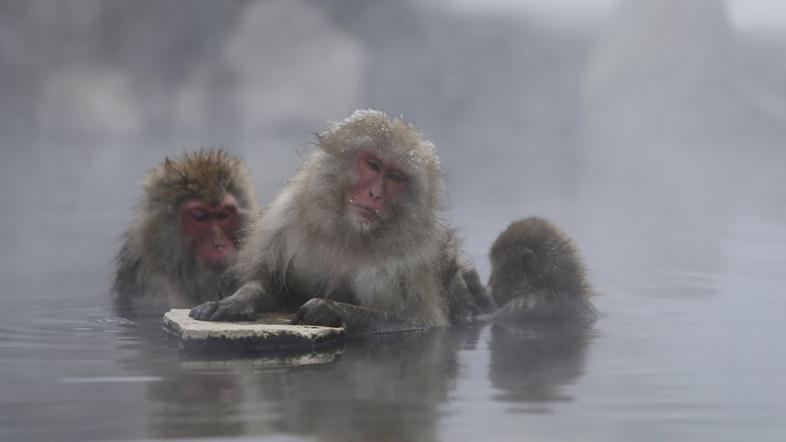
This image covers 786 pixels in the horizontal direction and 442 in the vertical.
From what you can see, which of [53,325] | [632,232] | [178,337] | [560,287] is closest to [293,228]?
[178,337]

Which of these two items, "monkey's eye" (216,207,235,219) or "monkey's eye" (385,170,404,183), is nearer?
"monkey's eye" (385,170,404,183)

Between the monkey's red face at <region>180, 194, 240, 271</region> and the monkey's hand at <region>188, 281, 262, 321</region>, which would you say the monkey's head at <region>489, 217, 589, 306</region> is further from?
the monkey's hand at <region>188, 281, 262, 321</region>

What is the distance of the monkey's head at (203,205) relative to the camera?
4.88 m

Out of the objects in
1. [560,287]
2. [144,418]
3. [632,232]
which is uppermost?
[632,232]

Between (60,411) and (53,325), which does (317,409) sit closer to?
(60,411)

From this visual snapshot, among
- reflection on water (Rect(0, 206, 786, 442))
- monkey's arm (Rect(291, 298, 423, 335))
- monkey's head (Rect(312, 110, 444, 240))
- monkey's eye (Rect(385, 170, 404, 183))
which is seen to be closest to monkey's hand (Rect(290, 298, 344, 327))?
monkey's arm (Rect(291, 298, 423, 335))

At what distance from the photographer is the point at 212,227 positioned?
4.90m

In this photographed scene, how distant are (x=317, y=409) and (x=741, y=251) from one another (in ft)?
14.2

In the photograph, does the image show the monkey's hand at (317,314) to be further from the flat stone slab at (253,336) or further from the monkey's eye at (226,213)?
the monkey's eye at (226,213)

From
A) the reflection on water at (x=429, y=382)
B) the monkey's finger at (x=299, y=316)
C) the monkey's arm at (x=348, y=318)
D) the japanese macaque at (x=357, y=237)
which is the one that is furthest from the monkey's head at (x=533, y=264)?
the monkey's finger at (x=299, y=316)

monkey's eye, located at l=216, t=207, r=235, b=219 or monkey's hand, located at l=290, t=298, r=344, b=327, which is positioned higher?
monkey's eye, located at l=216, t=207, r=235, b=219

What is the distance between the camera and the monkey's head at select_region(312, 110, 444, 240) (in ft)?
12.9

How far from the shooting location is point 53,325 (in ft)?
14.3

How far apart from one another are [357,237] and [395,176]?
0.21 meters
